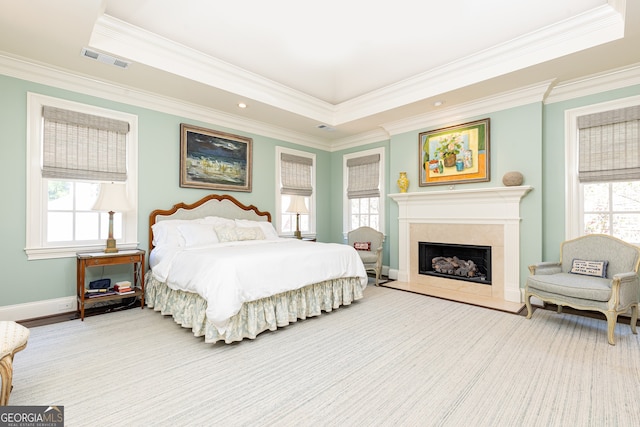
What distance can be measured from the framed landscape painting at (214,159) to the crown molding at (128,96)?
22cm

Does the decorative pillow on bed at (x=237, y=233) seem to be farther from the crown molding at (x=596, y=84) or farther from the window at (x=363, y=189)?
the crown molding at (x=596, y=84)

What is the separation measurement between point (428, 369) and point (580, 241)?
8.77 feet

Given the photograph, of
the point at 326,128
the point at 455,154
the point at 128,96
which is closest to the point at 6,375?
the point at 128,96

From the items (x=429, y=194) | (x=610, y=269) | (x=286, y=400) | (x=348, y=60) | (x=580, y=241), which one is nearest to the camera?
(x=286, y=400)

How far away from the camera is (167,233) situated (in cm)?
388

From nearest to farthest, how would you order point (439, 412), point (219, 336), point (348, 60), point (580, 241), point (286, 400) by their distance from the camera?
point (439, 412) → point (286, 400) → point (219, 336) → point (580, 241) → point (348, 60)

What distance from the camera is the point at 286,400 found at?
1.90 metres

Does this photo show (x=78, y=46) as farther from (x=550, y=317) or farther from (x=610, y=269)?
(x=610, y=269)

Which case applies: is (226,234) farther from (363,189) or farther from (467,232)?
(467,232)

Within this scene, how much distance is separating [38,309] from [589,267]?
6.03 metres

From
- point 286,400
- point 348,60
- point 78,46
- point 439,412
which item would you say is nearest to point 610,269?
point 439,412

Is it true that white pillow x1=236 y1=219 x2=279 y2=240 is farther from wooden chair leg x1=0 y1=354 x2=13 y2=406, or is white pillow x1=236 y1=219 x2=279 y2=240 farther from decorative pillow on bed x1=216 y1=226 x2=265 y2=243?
wooden chair leg x1=0 y1=354 x2=13 y2=406

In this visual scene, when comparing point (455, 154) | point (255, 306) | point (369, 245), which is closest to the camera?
point (255, 306)

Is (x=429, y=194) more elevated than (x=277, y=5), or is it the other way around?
(x=277, y=5)
